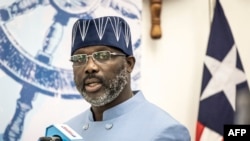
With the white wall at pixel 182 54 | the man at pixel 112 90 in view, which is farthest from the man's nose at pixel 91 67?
the white wall at pixel 182 54

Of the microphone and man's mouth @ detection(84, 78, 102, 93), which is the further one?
man's mouth @ detection(84, 78, 102, 93)

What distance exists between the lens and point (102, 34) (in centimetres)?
125

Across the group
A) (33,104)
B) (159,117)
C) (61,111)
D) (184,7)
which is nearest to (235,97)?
(184,7)

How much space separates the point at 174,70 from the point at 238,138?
403 millimetres

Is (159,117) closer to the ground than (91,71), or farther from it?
closer to the ground

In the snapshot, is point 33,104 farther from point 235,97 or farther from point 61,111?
point 235,97

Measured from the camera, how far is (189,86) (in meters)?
1.81

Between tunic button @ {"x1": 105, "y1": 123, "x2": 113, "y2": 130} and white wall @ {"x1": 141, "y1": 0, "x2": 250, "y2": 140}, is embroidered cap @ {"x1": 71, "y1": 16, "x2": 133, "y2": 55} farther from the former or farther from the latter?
white wall @ {"x1": 141, "y1": 0, "x2": 250, "y2": 140}

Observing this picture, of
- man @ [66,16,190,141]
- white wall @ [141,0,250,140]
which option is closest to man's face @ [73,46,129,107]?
man @ [66,16,190,141]
